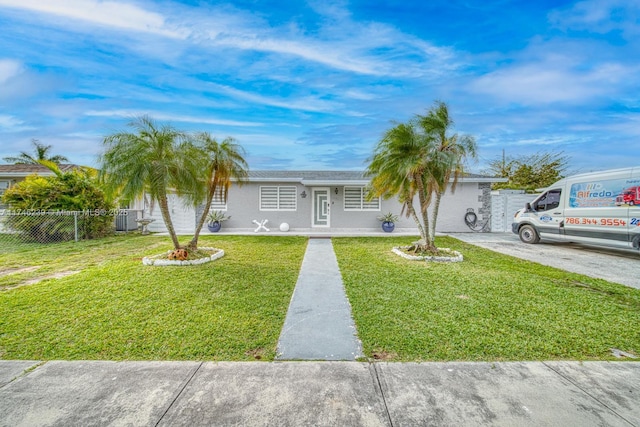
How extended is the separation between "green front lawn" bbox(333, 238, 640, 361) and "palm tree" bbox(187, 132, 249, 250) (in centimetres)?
408

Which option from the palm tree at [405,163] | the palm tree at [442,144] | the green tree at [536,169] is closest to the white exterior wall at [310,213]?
the palm tree at [405,163]

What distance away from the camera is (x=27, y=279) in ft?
18.5

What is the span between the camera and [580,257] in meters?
8.27

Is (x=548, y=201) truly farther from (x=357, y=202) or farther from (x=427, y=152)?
(x=357, y=202)

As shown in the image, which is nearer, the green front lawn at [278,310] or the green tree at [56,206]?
the green front lawn at [278,310]

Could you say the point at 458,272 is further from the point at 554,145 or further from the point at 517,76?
the point at 554,145

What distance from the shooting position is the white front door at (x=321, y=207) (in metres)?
14.6

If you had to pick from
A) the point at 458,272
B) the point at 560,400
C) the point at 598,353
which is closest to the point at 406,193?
the point at 458,272

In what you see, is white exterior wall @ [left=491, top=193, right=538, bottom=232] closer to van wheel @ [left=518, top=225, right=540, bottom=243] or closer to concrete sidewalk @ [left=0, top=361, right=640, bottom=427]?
van wheel @ [left=518, top=225, right=540, bottom=243]

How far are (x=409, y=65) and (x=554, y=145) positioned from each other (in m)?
19.9

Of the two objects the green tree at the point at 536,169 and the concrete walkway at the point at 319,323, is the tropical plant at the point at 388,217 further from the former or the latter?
the green tree at the point at 536,169

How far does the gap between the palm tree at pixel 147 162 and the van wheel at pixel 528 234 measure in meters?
11.6

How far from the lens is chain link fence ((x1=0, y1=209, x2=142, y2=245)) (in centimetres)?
1024

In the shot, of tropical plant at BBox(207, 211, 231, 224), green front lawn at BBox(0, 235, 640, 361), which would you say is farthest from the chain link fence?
tropical plant at BBox(207, 211, 231, 224)
